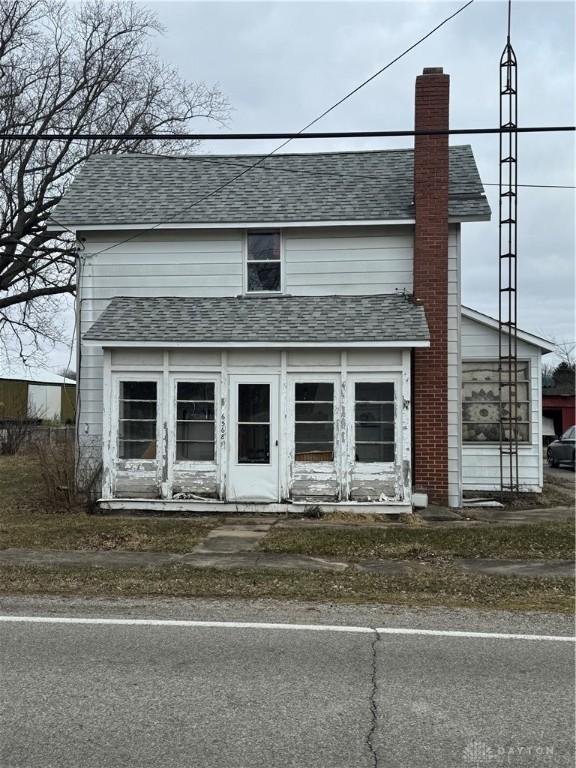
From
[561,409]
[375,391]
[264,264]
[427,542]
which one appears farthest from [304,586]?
[561,409]

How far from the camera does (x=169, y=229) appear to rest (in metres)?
14.1

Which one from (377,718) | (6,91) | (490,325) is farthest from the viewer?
(6,91)

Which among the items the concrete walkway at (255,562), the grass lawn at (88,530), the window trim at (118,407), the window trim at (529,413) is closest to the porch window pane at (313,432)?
the grass lawn at (88,530)

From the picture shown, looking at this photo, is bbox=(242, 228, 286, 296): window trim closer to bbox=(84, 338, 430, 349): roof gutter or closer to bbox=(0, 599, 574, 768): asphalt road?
bbox=(84, 338, 430, 349): roof gutter

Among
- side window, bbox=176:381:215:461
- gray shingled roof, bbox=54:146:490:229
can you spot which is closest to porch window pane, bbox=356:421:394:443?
side window, bbox=176:381:215:461

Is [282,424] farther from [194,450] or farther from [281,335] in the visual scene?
[194,450]

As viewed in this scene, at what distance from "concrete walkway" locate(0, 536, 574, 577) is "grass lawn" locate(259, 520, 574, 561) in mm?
332

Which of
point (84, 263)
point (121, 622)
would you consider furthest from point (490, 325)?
point (121, 622)

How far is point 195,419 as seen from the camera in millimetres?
12992

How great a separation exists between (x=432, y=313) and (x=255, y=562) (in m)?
6.25

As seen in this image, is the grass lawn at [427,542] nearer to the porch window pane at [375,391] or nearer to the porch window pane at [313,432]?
the porch window pane at [313,432]

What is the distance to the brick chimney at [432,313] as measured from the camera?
1314 cm

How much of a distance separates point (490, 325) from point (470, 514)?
4945 millimetres

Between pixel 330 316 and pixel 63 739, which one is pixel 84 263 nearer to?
pixel 330 316
